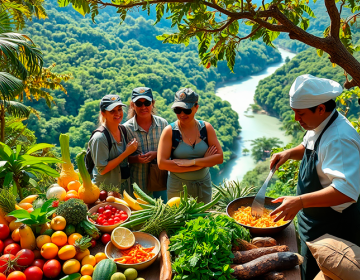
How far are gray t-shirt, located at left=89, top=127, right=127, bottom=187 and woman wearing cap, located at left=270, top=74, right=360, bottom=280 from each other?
5.99ft

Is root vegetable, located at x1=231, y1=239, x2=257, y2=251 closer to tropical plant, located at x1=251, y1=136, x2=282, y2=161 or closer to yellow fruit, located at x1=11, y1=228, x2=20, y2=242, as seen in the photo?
yellow fruit, located at x1=11, y1=228, x2=20, y2=242

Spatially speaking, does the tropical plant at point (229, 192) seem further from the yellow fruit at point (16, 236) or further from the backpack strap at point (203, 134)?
the yellow fruit at point (16, 236)

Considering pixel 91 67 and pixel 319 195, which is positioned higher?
pixel 319 195

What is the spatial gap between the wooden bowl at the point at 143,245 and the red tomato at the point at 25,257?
0.48m

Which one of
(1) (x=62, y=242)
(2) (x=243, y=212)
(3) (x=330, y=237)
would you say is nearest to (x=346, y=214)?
(3) (x=330, y=237)

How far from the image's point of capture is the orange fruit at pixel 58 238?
2104 mm

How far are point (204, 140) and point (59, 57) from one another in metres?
48.2

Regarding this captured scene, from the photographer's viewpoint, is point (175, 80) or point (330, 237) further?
point (175, 80)

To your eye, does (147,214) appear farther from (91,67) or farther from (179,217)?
(91,67)

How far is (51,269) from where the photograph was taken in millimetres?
1970

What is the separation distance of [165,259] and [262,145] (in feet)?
163

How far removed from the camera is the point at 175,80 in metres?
52.3

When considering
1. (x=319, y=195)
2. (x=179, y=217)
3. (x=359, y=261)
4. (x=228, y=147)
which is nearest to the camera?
(x=359, y=261)

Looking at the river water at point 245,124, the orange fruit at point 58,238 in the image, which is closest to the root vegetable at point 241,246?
the orange fruit at point 58,238
